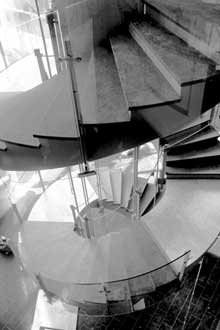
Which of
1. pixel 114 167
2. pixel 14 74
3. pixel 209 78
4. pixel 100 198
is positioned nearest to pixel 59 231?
pixel 100 198

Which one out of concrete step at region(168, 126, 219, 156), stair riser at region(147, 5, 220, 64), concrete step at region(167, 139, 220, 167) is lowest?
concrete step at region(167, 139, 220, 167)

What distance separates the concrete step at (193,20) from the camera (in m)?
2.67

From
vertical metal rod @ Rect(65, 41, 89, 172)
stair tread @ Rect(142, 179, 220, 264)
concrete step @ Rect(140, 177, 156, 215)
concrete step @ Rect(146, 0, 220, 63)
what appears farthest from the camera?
concrete step @ Rect(140, 177, 156, 215)

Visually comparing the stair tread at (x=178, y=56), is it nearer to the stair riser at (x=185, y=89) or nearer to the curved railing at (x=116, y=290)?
the stair riser at (x=185, y=89)

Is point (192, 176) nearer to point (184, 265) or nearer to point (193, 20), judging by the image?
point (184, 265)

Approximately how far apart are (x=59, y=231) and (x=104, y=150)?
149cm

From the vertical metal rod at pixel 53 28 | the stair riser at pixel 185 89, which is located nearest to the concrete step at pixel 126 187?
the stair riser at pixel 185 89

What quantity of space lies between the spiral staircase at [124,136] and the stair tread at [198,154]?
0.06 feet

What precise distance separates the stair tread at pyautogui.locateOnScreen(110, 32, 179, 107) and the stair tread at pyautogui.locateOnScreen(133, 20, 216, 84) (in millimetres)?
165

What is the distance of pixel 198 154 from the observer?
3820 mm

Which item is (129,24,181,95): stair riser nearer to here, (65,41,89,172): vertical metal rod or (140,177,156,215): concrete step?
(65,41,89,172): vertical metal rod

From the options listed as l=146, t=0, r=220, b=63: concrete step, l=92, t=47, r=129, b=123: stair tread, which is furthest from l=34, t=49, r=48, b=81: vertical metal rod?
l=146, t=0, r=220, b=63: concrete step

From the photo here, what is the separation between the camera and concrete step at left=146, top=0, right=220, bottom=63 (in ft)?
8.75

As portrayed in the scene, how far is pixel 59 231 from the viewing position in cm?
382
